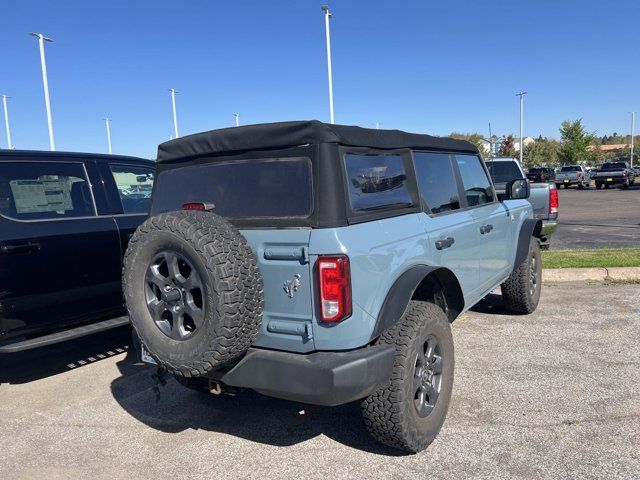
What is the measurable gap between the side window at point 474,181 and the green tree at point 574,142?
2286 inches

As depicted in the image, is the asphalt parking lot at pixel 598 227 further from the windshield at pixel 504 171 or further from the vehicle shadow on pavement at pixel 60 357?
the vehicle shadow on pavement at pixel 60 357

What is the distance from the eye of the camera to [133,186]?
544 centimetres

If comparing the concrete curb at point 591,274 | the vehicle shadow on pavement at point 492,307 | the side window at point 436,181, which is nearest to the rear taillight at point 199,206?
the side window at point 436,181

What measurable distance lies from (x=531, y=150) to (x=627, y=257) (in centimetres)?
7346

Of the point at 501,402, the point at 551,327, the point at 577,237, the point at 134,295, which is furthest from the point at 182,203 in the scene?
the point at 577,237

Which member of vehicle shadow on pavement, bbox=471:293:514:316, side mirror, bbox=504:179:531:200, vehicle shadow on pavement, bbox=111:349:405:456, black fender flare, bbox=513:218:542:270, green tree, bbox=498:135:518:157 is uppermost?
green tree, bbox=498:135:518:157

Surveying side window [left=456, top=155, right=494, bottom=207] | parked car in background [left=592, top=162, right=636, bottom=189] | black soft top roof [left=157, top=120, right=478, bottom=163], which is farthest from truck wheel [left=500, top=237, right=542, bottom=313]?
parked car in background [left=592, top=162, right=636, bottom=189]

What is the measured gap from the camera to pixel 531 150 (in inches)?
2972

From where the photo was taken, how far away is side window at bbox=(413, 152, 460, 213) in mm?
3705

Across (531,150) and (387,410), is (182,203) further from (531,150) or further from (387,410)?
(531,150)

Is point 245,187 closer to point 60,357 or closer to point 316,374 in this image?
point 316,374

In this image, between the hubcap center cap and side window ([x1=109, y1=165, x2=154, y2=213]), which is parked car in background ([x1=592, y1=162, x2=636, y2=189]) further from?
the hubcap center cap

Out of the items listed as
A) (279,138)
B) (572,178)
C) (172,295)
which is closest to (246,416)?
(172,295)

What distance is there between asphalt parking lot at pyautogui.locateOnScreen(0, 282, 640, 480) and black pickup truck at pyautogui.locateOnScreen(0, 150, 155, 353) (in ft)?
2.01
